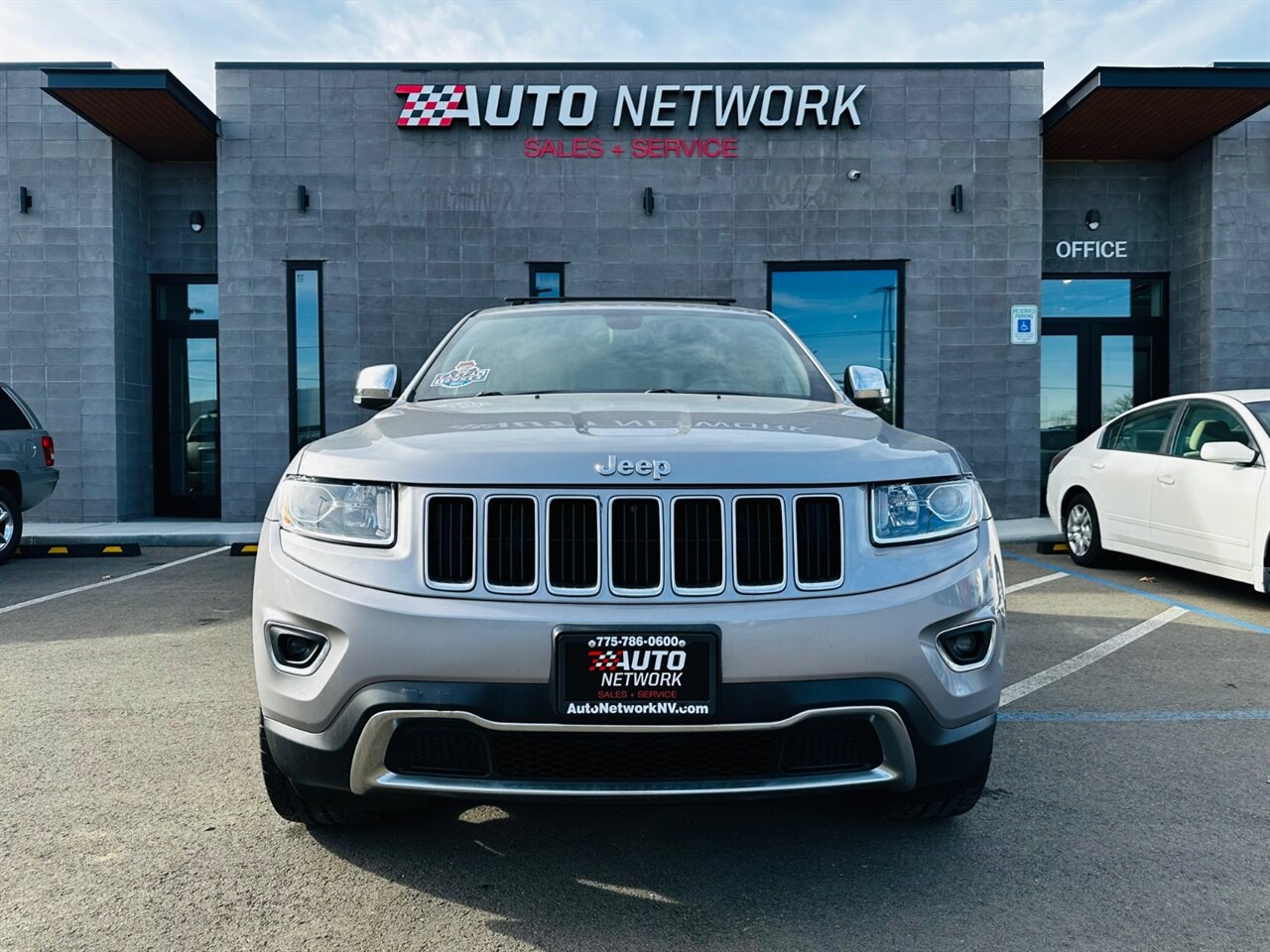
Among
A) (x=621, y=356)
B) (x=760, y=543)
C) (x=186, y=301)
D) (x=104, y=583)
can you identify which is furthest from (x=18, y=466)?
(x=760, y=543)

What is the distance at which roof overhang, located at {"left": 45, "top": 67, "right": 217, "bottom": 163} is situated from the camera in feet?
33.4

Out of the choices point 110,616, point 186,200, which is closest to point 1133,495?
point 110,616

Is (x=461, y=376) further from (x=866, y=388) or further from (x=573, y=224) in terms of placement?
(x=573, y=224)

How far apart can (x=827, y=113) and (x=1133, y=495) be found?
6.44 metres

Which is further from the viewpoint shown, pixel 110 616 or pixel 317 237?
pixel 317 237

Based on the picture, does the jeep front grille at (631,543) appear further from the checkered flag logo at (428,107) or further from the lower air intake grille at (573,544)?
the checkered flag logo at (428,107)

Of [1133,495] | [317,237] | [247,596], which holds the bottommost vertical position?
[247,596]

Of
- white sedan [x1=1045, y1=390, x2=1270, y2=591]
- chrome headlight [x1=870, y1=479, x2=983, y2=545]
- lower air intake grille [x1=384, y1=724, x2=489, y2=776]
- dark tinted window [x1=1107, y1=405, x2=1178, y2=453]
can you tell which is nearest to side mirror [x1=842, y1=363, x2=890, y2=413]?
chrome headlight [x1=870, y1=479, x2=983, y2=545]

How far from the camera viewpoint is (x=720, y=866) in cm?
256

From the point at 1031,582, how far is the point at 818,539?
582cm

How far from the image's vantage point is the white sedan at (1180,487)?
20.4 feet

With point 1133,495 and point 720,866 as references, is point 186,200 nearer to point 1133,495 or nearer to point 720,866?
point 1133,495

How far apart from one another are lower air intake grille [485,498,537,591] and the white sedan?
5673 mm

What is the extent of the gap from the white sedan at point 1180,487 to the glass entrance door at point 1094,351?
4.44 meters
